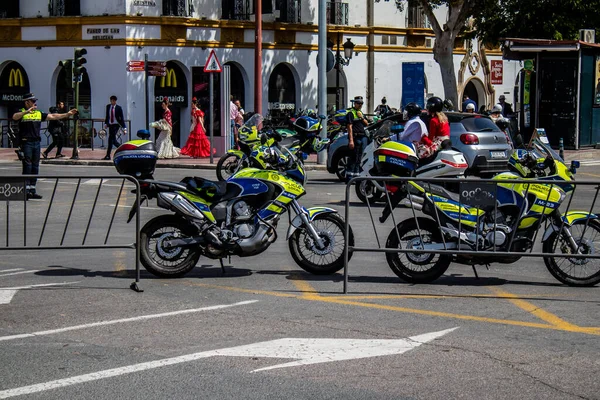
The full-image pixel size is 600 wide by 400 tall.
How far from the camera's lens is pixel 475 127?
22484 mm

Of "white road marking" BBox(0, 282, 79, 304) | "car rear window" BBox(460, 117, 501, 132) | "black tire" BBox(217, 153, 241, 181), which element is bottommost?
"white road marking" BBox(0, 282, 79, 304)

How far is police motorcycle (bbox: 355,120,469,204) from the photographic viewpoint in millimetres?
11328

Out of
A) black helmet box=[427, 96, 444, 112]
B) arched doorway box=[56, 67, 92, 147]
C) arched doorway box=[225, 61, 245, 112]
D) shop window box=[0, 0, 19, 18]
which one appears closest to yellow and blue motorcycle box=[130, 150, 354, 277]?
black helmet box=[427, 96, 444, 112]

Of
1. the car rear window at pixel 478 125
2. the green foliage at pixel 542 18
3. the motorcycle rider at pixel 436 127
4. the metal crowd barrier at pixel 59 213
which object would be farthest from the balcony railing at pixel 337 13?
the metal crowd barrier at pixel 59 213

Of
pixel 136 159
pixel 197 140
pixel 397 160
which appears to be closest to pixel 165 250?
pixel 136 159

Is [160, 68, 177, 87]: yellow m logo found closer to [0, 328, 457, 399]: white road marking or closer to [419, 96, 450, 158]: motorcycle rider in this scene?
[419, 96, 450, 158]: motorcycle rider

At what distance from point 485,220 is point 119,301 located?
134 inches

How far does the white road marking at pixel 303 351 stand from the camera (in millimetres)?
7176

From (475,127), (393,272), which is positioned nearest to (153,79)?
(475,127)

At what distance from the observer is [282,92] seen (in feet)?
145

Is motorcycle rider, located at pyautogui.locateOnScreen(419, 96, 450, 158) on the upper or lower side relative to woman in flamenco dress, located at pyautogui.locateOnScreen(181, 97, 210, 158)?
upper

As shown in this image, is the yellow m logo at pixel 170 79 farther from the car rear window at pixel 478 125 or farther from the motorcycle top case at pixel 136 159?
the motorcycle top case at pixel 136 159

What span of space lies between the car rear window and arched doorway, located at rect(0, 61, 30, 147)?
A: 22.0 meters

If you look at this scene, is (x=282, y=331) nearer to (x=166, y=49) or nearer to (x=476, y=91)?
(x=166, y=49)
